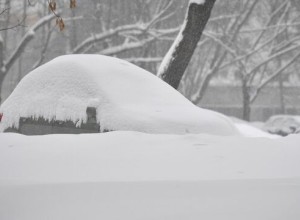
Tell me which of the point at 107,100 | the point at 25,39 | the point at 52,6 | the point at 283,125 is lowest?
the point at 283,125

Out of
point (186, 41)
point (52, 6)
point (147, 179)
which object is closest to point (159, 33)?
point (186, 41)

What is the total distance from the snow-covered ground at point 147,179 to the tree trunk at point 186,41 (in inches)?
198

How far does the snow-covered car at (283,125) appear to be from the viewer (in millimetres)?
17159

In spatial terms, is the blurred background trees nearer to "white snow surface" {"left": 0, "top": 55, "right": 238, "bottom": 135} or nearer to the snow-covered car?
the snow-covered car

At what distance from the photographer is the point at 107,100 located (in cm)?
514

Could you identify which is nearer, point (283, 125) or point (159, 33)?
Result: point (159, 33)

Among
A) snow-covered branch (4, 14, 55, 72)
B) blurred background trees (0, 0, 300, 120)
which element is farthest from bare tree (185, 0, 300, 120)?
snow-covered branch (4, 14, 55, 72)

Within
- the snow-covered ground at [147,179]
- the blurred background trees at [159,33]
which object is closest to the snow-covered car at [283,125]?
the blurred background trees at [159,33]

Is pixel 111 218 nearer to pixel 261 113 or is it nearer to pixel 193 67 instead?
pixel 193 67

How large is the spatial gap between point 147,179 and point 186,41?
19.4 ft

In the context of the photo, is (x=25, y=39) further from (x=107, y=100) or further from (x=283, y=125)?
(x=283, y=125)

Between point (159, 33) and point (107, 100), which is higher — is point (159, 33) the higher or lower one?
the higher one

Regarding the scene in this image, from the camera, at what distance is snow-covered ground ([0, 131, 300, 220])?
193 cm

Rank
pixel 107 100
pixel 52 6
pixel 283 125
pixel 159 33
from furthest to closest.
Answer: pixel 283 125
pixel 159 33
pixel 107 100
pixel 52 6
